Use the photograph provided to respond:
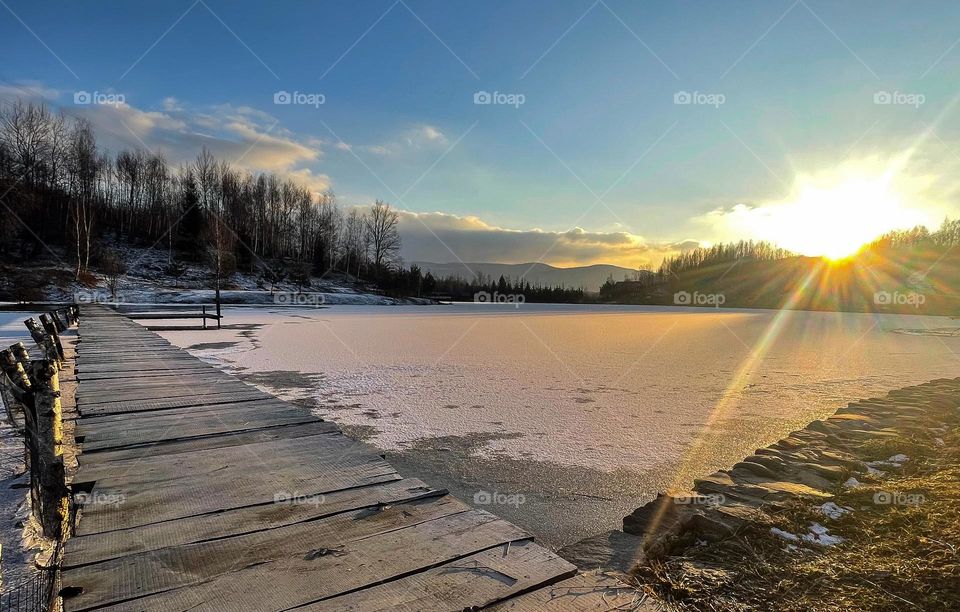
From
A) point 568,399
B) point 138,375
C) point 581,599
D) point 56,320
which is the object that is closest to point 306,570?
point 581,599

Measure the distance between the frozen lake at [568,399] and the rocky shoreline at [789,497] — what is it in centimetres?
33

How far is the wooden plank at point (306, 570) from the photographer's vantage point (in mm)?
1301

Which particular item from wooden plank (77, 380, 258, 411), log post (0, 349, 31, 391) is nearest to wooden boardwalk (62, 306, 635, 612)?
log post (0, 349, 31, 391)

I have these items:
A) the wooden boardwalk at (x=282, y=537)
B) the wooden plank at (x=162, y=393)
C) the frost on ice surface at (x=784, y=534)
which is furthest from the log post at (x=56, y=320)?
the frost on ice surface at (x=784, y=534)

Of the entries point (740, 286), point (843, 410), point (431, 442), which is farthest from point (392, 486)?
point (740, 286)

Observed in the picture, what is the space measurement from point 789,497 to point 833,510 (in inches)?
9.3

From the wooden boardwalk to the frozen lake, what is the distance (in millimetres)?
1376

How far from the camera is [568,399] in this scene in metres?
6.87

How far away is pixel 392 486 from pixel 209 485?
83 cm

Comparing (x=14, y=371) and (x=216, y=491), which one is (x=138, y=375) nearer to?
(x=14, y=371)

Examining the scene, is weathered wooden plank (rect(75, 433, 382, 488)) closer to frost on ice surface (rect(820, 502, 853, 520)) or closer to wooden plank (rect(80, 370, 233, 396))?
wooden plank (rect(80, 370, 233, 396))

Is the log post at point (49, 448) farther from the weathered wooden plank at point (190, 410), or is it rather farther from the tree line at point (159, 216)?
the tree line at point (159, 216)

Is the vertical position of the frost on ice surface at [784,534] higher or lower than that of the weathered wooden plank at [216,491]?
lower

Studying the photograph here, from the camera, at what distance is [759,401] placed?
6.82 meters
